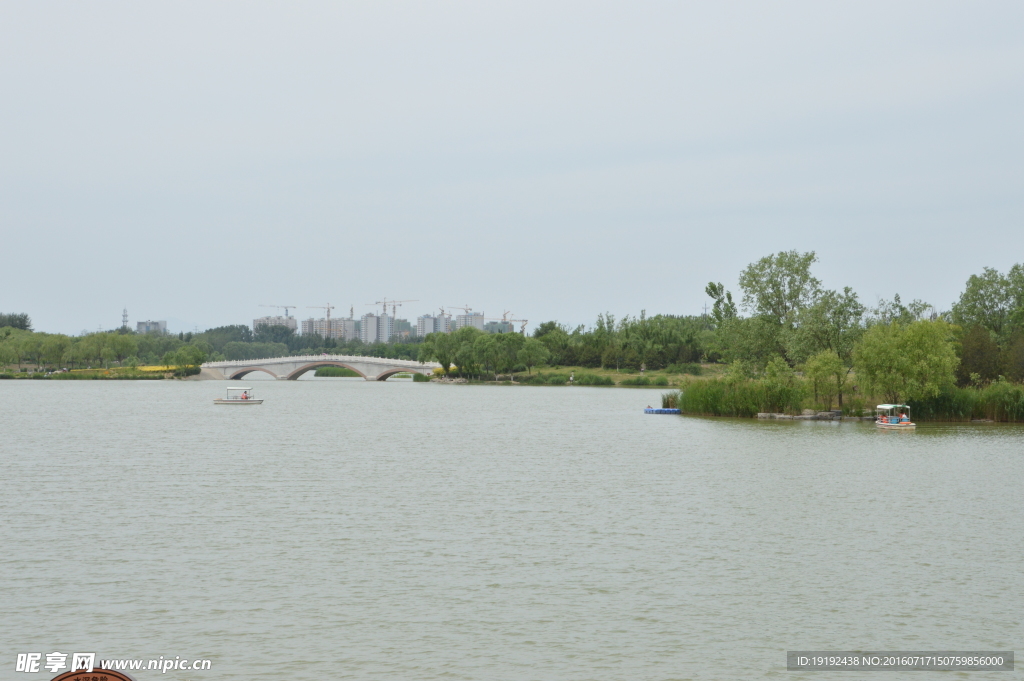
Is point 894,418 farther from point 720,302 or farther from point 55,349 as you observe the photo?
point 55,349

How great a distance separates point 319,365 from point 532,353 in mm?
38462

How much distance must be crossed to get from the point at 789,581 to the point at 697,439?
27877 millimetres

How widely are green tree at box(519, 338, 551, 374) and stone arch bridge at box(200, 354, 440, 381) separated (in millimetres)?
18842

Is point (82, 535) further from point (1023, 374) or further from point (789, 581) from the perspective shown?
point (1023, 374)

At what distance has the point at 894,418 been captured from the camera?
50.2 metres

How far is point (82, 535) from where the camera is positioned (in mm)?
19375

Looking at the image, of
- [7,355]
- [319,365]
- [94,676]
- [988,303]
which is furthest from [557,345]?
[94,676]

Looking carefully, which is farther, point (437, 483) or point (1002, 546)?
point (437, 483)

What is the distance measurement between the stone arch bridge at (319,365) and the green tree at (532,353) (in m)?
18.8

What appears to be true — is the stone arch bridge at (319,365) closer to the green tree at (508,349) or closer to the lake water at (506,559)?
the green tree at (508,349)

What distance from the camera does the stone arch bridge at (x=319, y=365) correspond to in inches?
5369

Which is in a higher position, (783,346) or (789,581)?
(783,346)

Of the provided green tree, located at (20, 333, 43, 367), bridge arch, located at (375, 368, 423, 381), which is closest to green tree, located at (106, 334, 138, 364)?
green tree, located at (20, 333, 43, 367)

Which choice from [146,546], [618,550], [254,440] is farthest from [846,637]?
[254,440]
